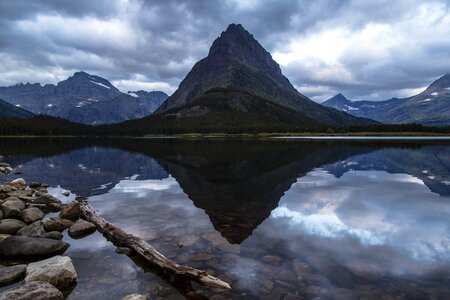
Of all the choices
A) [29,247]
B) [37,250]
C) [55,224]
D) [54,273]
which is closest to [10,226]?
[55,224]

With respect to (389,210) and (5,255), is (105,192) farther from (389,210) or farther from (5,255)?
(389,210)

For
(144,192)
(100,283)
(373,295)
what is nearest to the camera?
(373,295)

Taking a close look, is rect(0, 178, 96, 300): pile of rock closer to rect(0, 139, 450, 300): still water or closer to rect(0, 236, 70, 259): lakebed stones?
rect(0, 236, 70, 259): lakebed stones

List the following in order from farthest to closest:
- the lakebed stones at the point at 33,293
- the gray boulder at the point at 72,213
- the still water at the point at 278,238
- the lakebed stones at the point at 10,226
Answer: the gray boulder at the point at 72,213 < the lakebed stones at the point at 10,226 < the still water at the point at 278,238 < the lakebed stones at the point at 33,293

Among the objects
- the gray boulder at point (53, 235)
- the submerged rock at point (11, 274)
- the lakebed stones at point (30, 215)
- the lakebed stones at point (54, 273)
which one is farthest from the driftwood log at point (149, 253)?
the submerged rock at point (11, 274)

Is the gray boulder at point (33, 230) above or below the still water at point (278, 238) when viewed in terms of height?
above

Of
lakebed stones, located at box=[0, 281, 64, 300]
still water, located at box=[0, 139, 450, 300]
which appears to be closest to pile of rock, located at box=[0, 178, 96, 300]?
lakebed stones, located at box=[0, 281, 64, 300]

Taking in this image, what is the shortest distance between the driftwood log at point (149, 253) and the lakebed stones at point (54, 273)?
3403 mm

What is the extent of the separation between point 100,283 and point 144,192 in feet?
75.6

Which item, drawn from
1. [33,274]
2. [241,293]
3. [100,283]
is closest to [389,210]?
[241,293]

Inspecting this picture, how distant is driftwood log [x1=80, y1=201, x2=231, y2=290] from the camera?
1330 cm

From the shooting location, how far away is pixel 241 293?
1316cm

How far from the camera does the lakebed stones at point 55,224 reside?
69.7ft

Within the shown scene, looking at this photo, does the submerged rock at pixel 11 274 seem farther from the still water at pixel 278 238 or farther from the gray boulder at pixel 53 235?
the gray boulder at pixel 53 235
